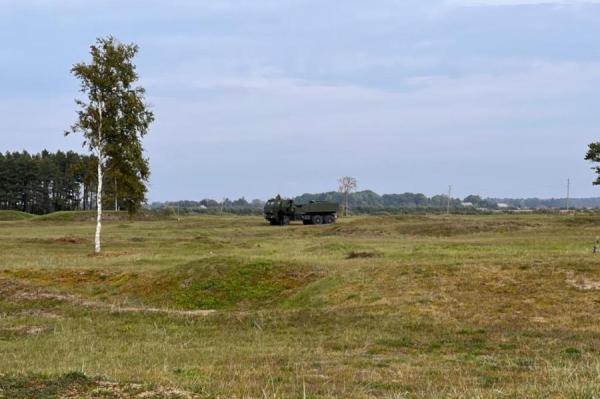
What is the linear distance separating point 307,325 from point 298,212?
53.7 m

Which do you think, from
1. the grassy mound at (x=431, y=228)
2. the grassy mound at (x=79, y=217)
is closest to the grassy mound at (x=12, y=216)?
the grassy mound at (x=79, y=217)

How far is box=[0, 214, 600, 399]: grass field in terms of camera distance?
390 inches

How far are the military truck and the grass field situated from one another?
119 feet

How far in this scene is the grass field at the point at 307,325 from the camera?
9906 mm

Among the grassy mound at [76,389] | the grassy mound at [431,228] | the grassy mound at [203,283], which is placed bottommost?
the grassy mound at [203,283]

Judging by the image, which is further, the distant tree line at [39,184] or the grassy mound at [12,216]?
the distant tree line at [39,184]

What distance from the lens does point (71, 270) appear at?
99.3ft

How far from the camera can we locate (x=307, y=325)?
18750 millimetres

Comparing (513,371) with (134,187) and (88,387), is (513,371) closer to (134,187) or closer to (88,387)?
(88,387)

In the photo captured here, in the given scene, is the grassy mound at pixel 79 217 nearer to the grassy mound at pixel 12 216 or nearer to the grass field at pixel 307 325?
the grassy mound at pixel 12 216

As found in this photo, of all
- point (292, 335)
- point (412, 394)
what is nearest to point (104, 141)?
point (292, 335)

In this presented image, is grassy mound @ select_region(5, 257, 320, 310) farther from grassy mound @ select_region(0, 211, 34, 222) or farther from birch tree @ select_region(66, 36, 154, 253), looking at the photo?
grassy mound @ select_region(0, 211, 34, 222)

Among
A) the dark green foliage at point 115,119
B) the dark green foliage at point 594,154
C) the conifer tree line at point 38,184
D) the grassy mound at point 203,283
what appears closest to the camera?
the grassy mound at point 203,283

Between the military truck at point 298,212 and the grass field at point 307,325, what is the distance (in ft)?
119
